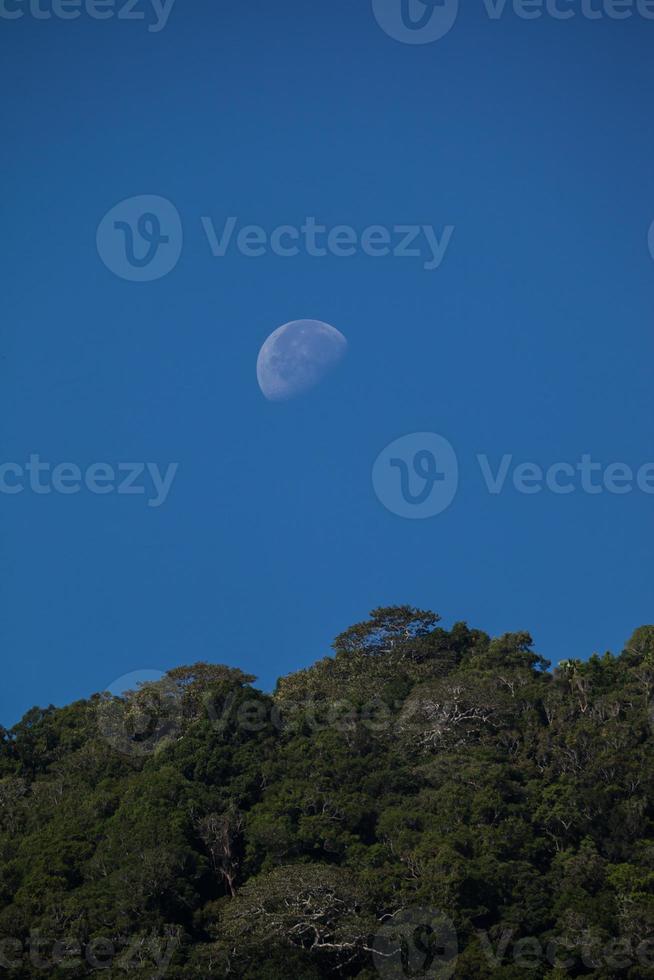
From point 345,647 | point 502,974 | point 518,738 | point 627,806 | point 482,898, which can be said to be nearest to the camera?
point 502,974

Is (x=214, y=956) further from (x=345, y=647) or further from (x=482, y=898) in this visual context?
(x=345, y=647)

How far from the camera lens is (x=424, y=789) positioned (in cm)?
5131

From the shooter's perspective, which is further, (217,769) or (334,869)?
(217,769)

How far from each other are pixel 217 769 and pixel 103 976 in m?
10.6

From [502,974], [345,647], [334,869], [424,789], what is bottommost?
[502,974]

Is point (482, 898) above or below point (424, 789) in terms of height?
below

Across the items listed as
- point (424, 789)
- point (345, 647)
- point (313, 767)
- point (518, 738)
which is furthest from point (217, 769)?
point (345, 647)

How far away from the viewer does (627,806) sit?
49938 millimetres

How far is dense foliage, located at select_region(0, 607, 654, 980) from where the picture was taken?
144 feet

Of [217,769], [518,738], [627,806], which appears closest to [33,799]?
[217,769]

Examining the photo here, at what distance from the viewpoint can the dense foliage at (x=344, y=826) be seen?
4400 centimetres

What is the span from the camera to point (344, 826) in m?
50.1

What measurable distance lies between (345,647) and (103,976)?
83.9 feet

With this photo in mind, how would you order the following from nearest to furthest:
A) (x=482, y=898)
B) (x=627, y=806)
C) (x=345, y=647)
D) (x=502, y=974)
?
1. (x=502, y=974)
2. (x=482, y=898)
3. (x=627, y=806)
4. (x=345, y=647)
